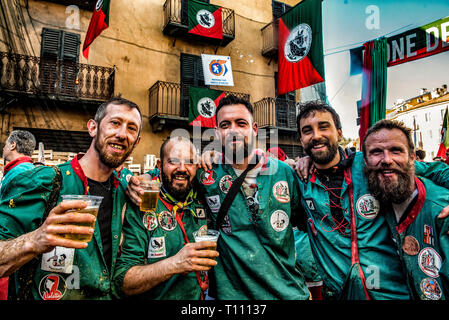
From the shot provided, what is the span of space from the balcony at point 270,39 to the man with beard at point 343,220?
13.2 m

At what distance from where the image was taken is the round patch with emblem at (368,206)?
2.39m

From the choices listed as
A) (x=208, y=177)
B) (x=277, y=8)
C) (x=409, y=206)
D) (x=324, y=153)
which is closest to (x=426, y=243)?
(x=409, y=206)

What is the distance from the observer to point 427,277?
205 centimetres

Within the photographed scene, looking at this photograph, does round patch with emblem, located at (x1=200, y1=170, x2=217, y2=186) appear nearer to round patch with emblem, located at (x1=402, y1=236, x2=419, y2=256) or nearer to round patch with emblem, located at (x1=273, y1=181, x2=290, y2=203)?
round patch with emblem, located at (x1=273, y1=181, x2=290, y2=203)

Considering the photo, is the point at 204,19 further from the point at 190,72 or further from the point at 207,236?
the point at 207,236

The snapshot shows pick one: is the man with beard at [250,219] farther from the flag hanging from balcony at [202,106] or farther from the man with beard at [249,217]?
the flag hanging from balcony at [202,106]

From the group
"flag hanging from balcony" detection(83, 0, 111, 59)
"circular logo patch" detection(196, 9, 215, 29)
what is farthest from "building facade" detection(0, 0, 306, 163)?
"flag hanging from balcony" detection(83, 0, 111, 59)

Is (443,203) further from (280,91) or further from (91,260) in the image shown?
(280,91)

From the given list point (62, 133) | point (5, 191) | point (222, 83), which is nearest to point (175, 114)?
point (222, 83)

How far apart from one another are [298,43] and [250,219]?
334 inches

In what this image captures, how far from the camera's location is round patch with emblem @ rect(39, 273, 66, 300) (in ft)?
5.87

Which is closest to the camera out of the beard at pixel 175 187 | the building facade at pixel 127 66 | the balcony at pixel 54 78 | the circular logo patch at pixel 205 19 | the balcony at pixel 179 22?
the beard at pixel 175 187

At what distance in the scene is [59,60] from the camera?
34.6 feet

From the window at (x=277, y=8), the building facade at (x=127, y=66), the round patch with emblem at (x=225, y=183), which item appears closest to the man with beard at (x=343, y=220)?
the round patch with emblem at (x=225, y=183)
